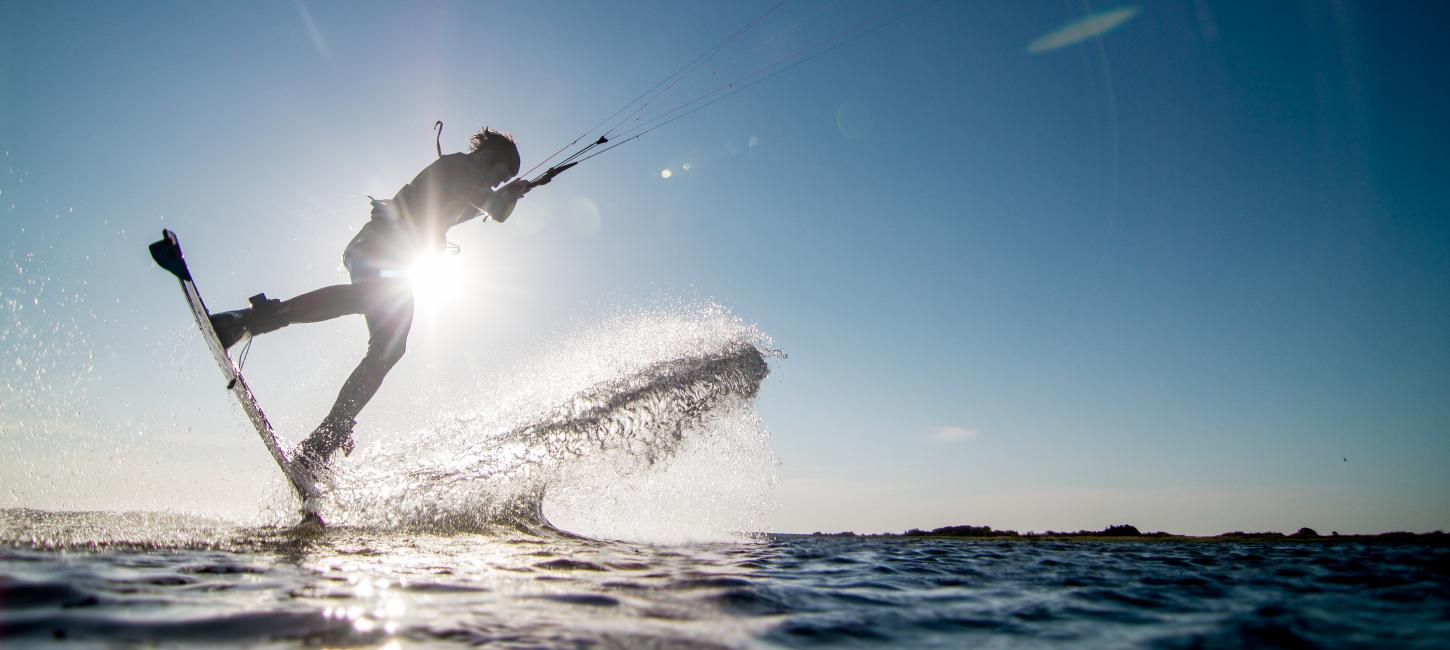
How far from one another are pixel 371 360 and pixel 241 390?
4.66 feet

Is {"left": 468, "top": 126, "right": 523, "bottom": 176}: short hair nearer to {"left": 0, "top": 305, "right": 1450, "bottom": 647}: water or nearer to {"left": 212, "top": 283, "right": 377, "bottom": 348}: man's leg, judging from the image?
{"left": 212, "top": 283, "right": 377, "bottom": 348}: man's leg

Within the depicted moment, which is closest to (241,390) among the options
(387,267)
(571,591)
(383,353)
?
(383,353)

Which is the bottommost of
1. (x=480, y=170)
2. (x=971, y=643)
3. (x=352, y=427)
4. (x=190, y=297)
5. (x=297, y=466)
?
(x=971, y=643)

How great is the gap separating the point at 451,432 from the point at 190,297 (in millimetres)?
3808

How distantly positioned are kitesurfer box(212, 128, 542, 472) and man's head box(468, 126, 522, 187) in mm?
15

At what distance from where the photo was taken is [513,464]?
9469 mm

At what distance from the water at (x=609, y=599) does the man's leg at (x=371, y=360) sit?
199cm

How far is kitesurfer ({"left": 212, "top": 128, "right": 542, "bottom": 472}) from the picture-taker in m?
7.61

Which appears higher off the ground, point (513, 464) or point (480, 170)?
point (480, 170)

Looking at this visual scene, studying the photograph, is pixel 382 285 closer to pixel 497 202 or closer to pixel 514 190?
pixel 497 202

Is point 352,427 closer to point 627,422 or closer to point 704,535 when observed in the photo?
point 627,422

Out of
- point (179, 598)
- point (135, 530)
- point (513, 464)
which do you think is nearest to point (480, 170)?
point (513, 464)

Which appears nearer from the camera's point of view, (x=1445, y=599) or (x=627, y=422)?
(x=1445, y=599)

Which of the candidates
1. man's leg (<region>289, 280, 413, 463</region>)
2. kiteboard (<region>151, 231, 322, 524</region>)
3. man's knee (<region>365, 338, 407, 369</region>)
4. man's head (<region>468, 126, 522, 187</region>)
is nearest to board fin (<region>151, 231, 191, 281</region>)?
kiteboard (<region>151, 231, 322, 524</region>)
